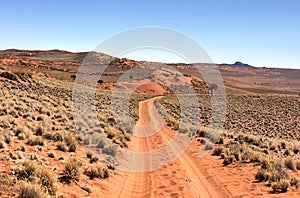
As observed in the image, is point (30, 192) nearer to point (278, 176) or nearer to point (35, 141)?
point (35, 141)

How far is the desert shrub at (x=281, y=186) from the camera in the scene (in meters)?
11.6

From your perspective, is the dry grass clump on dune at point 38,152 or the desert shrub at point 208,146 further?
the desert shrub at point 208,146

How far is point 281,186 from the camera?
38.1 feet

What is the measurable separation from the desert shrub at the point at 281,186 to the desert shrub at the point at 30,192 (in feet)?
29.6

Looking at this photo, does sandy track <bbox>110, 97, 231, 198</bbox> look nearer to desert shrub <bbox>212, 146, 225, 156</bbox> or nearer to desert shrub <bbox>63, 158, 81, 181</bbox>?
desert shrub <bbox>63, 158, 81, 181</bbox>

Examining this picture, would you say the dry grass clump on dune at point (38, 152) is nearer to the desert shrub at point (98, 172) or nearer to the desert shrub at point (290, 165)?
the desert shrub at point (98, 172)

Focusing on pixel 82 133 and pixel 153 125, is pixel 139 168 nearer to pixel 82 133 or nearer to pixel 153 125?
pixel 82 133

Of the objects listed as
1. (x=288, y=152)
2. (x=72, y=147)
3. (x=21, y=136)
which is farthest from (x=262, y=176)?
(x=21, y=136)

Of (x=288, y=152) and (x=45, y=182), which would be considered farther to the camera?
(x=288, y=152)

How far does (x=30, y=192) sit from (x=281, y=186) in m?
9.52

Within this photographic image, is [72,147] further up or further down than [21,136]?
further down

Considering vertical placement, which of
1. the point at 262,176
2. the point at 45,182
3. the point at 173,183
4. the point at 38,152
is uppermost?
the point at 45,182

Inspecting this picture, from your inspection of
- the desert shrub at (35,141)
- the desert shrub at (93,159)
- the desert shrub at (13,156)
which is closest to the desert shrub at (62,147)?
the desert shrub at (35,141)

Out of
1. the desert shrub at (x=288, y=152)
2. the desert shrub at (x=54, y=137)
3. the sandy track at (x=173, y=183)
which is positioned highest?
the desert shrub at (x=54, y=137)
